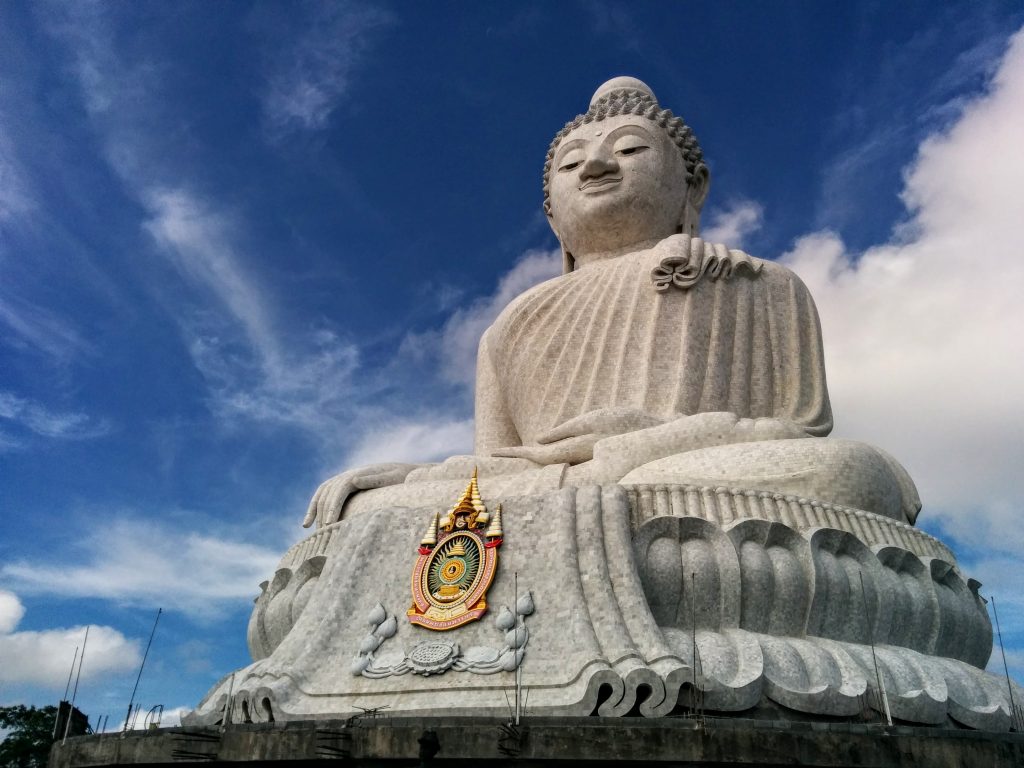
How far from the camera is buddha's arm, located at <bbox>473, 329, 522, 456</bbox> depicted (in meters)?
11.4

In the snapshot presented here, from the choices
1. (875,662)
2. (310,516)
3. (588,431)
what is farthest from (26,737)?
(875,662)

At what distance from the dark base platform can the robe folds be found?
4.62 metres

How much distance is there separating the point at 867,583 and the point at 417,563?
11.0ft

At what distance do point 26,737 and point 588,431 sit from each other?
10.1 meters

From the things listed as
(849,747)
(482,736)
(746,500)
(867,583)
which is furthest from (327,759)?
(867,583)

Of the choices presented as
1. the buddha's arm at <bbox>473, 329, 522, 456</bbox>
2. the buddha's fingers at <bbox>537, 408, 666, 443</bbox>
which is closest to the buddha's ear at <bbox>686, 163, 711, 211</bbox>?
the buddha's arm at <bbox>473, 329, 522, 456</bbox>

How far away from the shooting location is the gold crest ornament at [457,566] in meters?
6.79

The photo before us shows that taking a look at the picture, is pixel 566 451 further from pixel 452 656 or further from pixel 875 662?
pixel 875 662

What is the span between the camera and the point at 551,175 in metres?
12.7

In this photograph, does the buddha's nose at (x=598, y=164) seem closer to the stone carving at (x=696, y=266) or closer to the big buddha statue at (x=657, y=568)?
the stone carving at (x=696, y=266)

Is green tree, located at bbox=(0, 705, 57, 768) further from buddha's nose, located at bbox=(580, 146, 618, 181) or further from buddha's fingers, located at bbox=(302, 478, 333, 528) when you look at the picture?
buddha's nose, located at bbox=(580, 146, 618, 181)

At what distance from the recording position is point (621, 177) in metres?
11.7

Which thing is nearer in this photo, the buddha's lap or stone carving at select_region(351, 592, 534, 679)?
stone carving at select_region(351, 592, 534, 679)

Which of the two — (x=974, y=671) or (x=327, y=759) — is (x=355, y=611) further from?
(x=974, y=671)
